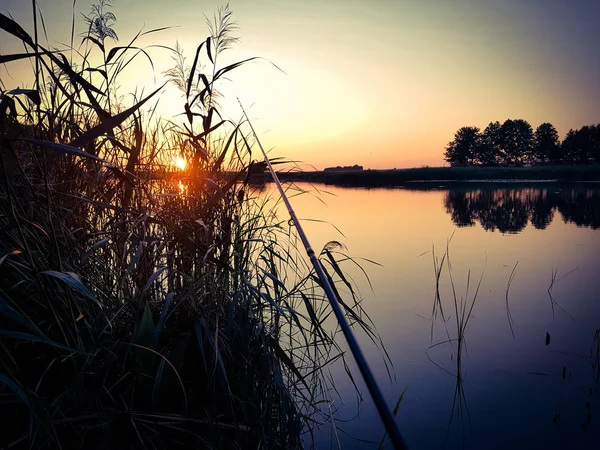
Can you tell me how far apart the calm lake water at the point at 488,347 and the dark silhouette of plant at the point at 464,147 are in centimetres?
6631

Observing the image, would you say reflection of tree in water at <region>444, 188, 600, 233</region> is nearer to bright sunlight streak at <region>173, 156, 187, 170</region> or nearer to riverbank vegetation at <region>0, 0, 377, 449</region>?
bright sunlight streak at <region>173, 156, 187, 170</region>

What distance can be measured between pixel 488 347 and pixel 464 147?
73529mm

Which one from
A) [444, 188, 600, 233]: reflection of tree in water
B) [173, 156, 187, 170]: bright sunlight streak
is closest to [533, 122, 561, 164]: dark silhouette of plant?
[444, 188, 600, 233]: reflection of tree in water

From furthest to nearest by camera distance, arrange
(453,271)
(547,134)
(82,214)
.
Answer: (547,134)
(453,271)
(82,214)

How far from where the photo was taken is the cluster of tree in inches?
2442

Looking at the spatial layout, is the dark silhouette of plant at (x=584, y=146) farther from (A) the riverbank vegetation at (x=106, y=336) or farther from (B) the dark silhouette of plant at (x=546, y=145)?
(A) the riverbank vegetation at (x=106, y=336)

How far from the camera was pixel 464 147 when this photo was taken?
7144cm

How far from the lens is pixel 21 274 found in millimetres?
1566

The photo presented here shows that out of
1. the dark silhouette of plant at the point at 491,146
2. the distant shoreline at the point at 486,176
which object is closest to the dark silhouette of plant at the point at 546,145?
the dark silhouette of plant at the point at 491,146

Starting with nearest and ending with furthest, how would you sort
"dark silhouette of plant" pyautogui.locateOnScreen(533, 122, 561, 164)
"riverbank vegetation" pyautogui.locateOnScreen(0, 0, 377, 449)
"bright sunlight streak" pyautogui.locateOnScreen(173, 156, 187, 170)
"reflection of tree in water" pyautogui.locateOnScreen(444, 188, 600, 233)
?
"riverbank vegetation" pyautogui.locateOnScreen(0, 0, 377, 449) → "bright sunlight streak" pyautogui.locateOnScreen(173, 156, 187, 170) → "reflection of tree in water" pyautogui.locateOnScreen(444, 188, 600, 233) → "dark silhouette of plant" pyautogui.locateOnScreen(533, 122, 561, 164)

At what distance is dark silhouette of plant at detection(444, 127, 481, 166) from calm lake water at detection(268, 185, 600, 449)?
66.3 m

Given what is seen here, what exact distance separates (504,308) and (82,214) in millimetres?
4329

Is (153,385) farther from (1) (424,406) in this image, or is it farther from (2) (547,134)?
(2) (547,134)

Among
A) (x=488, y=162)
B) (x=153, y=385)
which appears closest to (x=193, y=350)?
(x=153, y=385)
